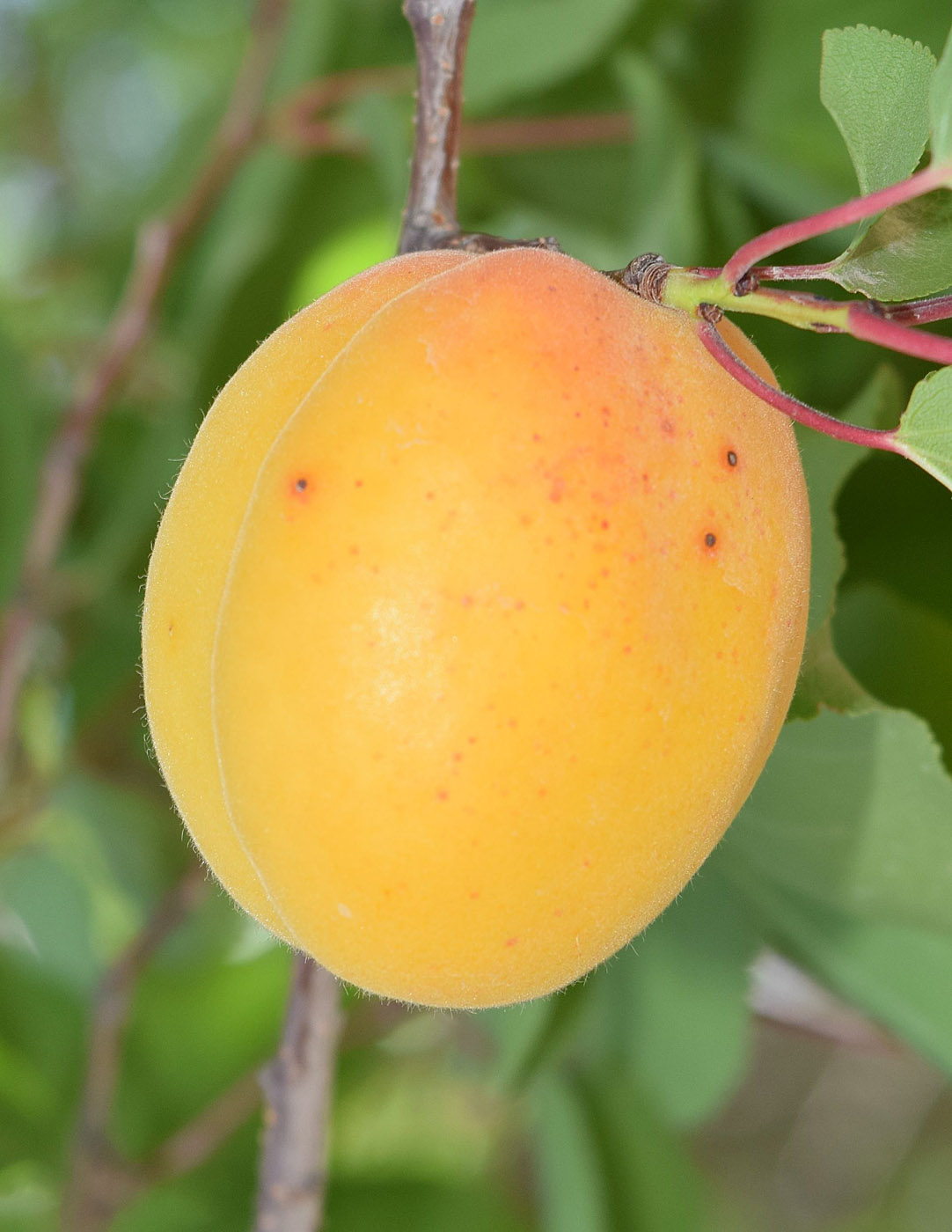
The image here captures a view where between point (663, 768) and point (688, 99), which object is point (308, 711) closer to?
point (663, 768)

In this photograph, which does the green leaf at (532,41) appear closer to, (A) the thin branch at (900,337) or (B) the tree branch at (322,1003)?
(B) the tree branch at (322,1003)

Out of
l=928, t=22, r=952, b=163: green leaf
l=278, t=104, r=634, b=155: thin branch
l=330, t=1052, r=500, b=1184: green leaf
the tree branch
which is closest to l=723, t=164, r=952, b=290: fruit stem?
l=928, t=22, r=952, b=163: green leaf

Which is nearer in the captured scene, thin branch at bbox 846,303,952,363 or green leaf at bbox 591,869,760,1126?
thin branch at bbox 846,303,952,363

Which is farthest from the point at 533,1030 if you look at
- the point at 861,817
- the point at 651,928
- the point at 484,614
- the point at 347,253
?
the point at 347,253

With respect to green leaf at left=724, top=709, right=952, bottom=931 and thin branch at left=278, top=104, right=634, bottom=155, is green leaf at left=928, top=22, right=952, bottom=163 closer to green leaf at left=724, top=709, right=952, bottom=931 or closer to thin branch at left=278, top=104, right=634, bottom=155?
green leaf at left=724, top=709, right=952, bottom=931

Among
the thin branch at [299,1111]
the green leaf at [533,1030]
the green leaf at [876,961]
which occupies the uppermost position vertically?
the green leaf at [876,961]

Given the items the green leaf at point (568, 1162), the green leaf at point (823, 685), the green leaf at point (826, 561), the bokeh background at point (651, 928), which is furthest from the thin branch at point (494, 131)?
the green leaf at point (568, 1162)

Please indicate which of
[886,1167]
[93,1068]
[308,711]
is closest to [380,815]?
[308,711]
